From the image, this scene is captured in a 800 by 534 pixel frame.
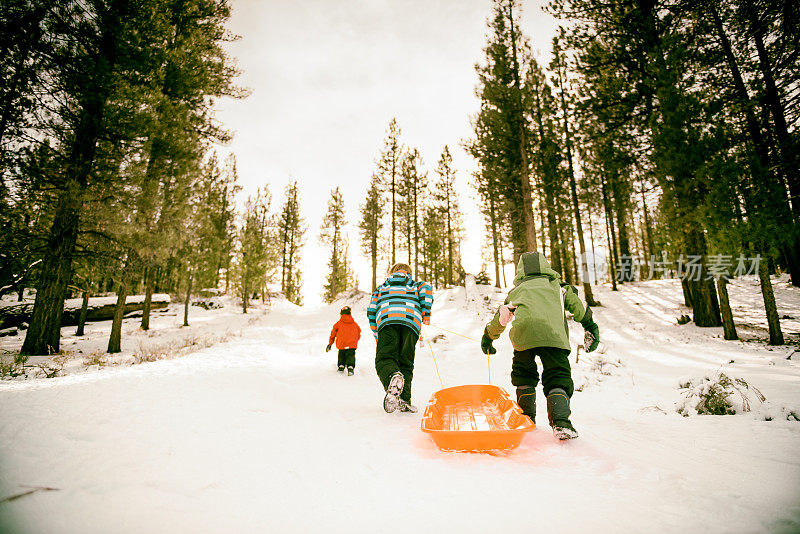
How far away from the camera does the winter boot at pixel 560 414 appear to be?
2830mm

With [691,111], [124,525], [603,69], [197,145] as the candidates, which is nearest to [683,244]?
[691,111]

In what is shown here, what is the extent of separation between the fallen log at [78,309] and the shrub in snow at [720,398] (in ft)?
61.3

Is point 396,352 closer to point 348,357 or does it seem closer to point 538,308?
point 538,308

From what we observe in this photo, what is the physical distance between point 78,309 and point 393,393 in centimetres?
2000

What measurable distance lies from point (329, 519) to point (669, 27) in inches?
623

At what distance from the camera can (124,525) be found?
1.61 m

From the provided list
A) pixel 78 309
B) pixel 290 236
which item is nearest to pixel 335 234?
pixel 290 236

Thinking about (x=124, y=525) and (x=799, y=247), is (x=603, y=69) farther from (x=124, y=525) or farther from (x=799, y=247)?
(x=124, y=525)

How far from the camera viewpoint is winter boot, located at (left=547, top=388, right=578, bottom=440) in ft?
9.29

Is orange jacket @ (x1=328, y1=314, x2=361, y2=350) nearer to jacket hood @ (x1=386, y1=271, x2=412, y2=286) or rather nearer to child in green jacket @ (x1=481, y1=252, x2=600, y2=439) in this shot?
jacket hood @ (x1=386, y1=271, x2=412, y2=286)

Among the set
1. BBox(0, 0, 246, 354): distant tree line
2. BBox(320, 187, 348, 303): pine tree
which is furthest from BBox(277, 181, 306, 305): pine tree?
BBox(0, 0, 246, 354): distant tree line

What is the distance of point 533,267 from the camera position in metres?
3.55

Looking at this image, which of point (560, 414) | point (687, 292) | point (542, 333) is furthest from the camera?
point (687, 292)

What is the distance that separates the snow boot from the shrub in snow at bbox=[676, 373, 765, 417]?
3260 millimetres
